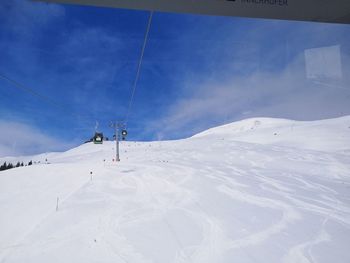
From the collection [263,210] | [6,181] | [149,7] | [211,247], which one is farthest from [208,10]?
[6,181]

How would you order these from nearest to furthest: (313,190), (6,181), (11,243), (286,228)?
(11,243) → (286,228) → (313,190) → (6,181)

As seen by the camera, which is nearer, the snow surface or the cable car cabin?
the snow surface

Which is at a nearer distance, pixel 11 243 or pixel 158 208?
pixel 11 243

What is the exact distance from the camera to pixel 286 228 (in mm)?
3336

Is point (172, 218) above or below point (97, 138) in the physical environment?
below

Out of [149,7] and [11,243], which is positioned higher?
[149,7]

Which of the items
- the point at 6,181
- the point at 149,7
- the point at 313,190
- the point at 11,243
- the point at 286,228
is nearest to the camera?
the point at 149,7

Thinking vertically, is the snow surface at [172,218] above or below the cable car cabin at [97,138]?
below

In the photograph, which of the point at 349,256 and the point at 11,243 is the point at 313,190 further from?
the point at 11,243

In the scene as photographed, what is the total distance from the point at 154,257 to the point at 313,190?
198 inches

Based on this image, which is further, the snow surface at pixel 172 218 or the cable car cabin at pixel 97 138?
the cable car cabin at pixel 97 138

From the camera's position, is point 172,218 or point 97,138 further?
point 97,138

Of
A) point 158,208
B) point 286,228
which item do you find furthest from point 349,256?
point 158,208

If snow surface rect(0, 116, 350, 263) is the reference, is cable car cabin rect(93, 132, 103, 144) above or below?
above
